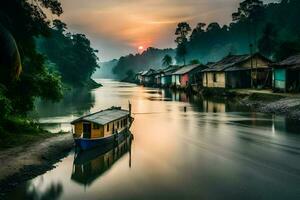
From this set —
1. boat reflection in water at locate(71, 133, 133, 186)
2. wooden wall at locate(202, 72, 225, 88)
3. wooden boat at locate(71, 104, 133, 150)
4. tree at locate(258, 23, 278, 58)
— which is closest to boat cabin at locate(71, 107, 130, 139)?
wooden boat at locate(71, 104, 133, 150)

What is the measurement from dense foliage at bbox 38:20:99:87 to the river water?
3507 inches

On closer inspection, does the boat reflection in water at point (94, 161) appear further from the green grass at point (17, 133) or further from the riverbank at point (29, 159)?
the green grass at point (17, 133)

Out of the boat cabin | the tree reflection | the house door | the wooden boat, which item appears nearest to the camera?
the wooden boat

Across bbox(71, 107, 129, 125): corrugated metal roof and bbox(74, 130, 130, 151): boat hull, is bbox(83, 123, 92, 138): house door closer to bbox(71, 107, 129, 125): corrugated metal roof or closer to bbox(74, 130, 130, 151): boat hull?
bbox(71, 107, 129, 125): corrugated metal roof

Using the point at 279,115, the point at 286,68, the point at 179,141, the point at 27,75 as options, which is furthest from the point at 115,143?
the point at 286,68

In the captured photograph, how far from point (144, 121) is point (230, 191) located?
25.0 m

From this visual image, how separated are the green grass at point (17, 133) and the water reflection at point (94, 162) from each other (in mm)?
4166

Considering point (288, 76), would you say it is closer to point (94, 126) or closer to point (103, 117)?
point (103, 117)

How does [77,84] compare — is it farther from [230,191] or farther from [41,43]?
[230,191]

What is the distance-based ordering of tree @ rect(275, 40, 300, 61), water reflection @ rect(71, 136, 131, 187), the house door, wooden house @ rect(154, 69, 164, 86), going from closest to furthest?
water reflection @ rect(71, 136, 131, 187) < the house door < tree @ rect(275, 40, 300, 61) < wooden house @ rect(154, 69, 164, 86)

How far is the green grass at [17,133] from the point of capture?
2380 cm

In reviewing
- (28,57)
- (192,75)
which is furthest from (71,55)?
(28,57)

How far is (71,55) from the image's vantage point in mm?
129250

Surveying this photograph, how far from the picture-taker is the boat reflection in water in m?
19.7
